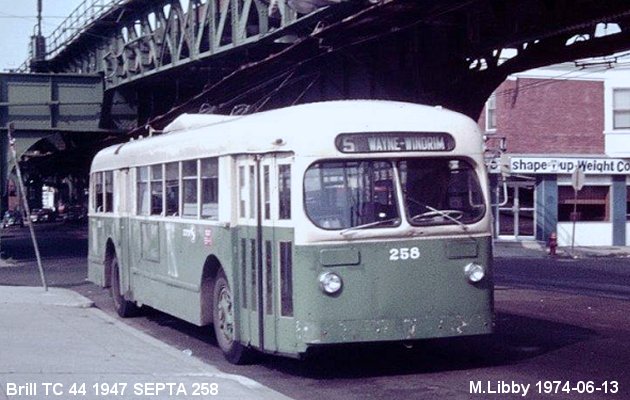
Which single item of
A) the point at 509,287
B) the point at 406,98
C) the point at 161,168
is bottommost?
the point at 509,287

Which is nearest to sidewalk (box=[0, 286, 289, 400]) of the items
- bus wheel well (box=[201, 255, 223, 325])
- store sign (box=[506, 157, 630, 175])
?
bus wheel well (box=[201, 255, 223, 325])

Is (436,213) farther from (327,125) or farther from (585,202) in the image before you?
(585,202)

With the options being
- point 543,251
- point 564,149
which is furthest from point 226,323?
point 564,149

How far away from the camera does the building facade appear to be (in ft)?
151

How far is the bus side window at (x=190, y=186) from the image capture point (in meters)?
14.0

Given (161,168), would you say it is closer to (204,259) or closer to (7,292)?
(204,259)

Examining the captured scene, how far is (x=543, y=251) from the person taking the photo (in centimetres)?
4450

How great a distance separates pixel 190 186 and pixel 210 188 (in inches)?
37.2

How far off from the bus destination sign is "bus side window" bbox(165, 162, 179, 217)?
13.6 ft

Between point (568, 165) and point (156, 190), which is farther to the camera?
point (568, 165)

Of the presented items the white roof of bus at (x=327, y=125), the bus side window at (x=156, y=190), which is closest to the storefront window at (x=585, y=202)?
the bus side window at (x=156, y=190)

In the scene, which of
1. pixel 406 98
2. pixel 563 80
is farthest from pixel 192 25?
pixel 563 80

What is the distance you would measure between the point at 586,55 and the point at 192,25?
13518mm

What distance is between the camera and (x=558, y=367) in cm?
1204
